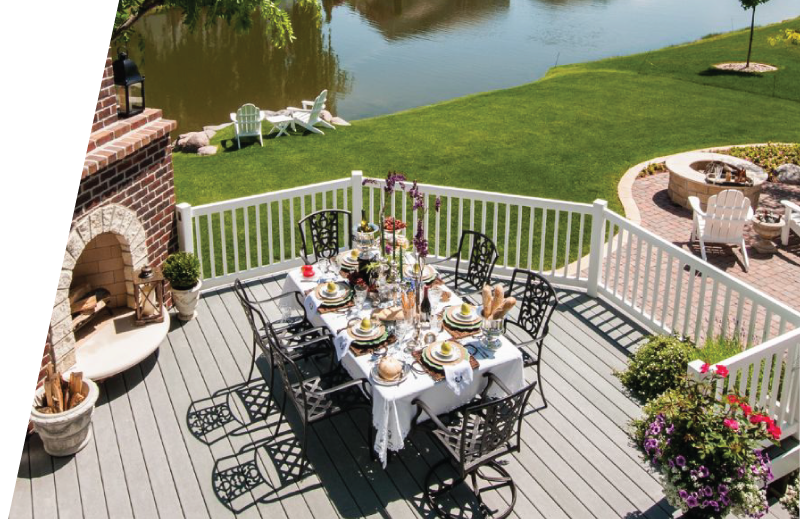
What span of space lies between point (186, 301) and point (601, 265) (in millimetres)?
4446

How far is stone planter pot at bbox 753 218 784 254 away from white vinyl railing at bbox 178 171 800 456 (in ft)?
4.34

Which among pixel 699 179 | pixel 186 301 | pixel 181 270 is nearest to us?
pixel 181 270

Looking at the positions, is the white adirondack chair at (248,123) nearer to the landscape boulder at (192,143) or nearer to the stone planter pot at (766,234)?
the landscape boulder at (192,143)

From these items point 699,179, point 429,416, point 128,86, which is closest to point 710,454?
point 429,416

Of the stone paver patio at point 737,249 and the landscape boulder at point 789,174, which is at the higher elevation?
the landscape boulder at point 789,174

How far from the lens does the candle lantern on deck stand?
22.4ft

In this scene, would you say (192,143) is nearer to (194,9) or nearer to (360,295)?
(194,9)

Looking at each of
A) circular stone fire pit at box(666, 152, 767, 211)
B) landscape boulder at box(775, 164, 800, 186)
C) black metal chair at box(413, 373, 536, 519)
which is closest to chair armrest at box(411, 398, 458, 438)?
black metal chair at box(413, 373, 536, 519)

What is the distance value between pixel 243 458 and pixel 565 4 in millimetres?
35808

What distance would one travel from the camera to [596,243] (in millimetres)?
7855

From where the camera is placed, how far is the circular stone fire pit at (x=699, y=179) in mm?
11305

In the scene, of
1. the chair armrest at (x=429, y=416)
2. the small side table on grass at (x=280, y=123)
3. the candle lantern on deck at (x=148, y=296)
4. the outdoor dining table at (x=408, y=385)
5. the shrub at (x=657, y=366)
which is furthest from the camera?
the small side table on grass at (x=280, y=123)

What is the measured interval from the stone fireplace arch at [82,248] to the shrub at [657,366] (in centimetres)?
465

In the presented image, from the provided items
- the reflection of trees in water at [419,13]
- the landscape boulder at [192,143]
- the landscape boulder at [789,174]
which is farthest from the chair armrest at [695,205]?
the reflection of trees in water at [419,13]
